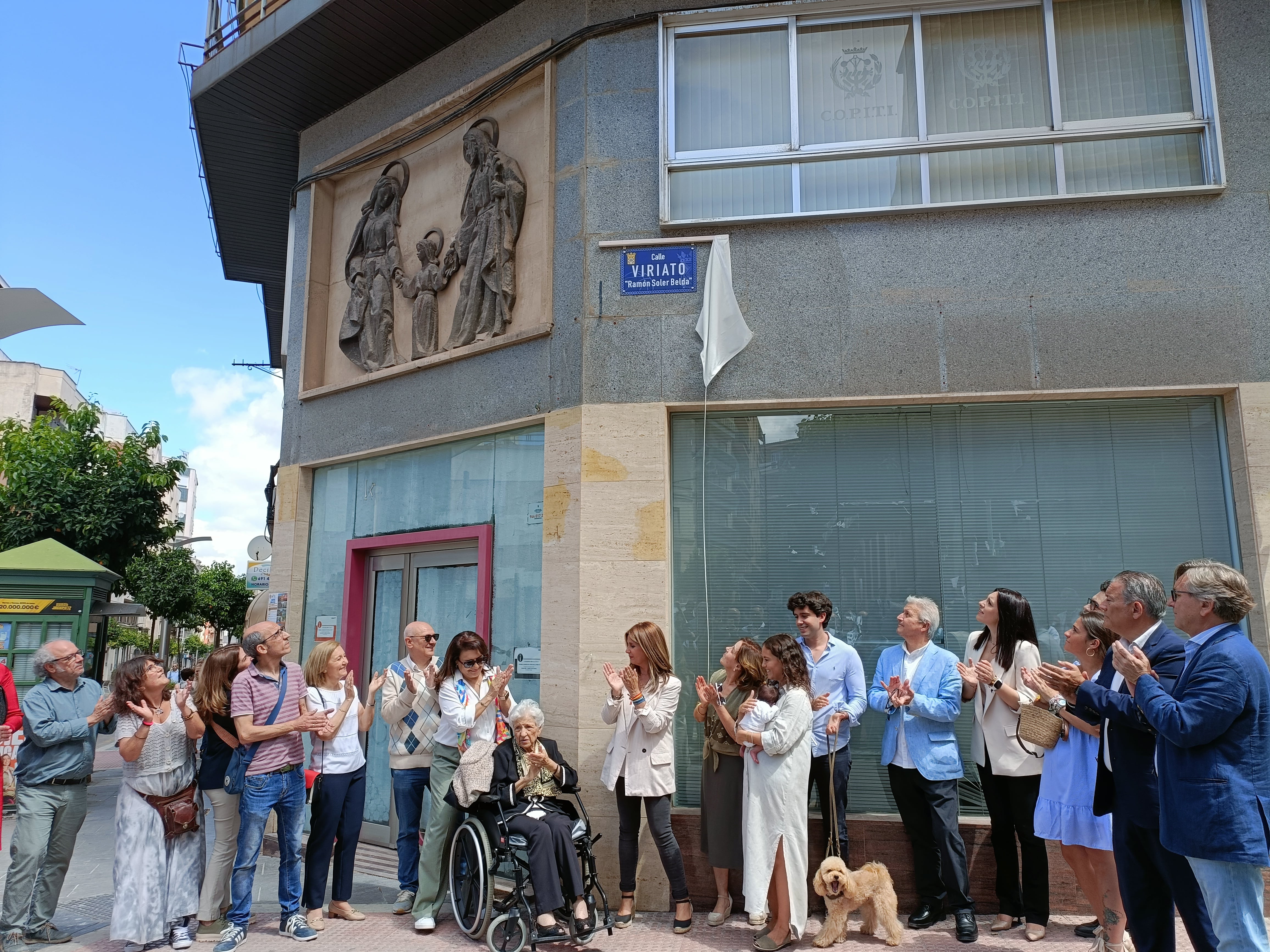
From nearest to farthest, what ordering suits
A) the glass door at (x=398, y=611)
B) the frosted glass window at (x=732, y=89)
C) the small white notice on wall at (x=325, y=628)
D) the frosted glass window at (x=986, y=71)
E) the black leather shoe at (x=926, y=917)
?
the black leather shoe at (x=926, y=917) → the frosted glass window at (x=986, y=71) → the frosted glass window at (x=732, y=89) → the glass door at (x=398, y=611) → the small white notice on wall at (x=325, y=628)

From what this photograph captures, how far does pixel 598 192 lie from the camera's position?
787cm

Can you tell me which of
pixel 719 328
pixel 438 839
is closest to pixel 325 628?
pixel 438 839

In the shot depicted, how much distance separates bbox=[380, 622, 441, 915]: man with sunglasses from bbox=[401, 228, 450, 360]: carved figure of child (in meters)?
3.19

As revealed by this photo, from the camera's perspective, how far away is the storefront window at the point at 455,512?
26.2 ft

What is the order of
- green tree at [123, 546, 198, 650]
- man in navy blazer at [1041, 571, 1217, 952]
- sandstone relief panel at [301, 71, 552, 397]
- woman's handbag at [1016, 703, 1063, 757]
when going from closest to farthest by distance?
man in navy blazer at [1041, 571, 1217, 952]
woman's handbag at [1016, 703, 1063, 757]
sandstone relief panel at [301, 71, 552, 397]
green tree at [123, 546, 198, 650]

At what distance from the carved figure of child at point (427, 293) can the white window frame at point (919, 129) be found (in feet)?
8.62

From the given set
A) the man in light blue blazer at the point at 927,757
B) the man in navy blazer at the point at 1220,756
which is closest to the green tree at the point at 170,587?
the man in light blue blazer at the point at 927,757

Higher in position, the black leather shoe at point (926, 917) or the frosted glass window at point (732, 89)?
the frosted glass window at point (732, 89)

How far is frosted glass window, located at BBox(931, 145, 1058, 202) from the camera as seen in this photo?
294 inches

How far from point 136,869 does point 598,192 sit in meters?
5.76

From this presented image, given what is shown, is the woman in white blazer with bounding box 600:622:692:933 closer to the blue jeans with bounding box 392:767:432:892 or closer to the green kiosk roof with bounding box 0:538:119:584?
the blue jeans with bounding box 392:767:432:892

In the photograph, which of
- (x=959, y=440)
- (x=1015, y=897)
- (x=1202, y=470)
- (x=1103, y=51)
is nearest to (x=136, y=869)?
(x=1015, y=897)

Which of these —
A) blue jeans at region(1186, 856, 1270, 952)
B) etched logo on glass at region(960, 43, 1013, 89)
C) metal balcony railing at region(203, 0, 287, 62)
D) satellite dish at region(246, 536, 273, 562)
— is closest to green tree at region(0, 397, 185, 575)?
satellite dish at region(246, 536, 273, 562)

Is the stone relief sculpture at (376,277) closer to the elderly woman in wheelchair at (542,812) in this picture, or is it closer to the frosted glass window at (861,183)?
the frosted glass window at (861,183)
